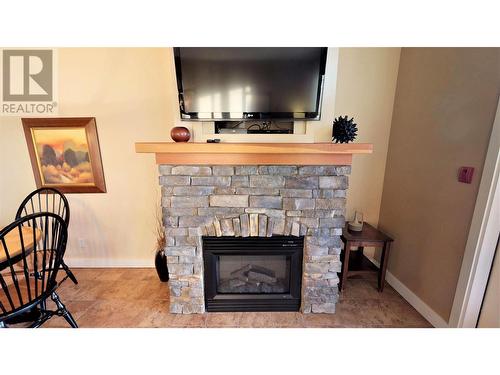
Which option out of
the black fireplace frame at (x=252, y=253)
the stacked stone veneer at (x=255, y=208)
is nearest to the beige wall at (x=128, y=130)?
the stacked stone veneer at (x=255, y=208)

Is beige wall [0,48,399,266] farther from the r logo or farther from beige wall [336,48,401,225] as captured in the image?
the r logo

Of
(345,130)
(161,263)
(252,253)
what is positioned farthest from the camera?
(161,263)

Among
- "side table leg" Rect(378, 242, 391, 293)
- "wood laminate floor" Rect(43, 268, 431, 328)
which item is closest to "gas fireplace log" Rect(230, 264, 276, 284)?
"wood laminate floor" Rect(43, 268, 431, 328)

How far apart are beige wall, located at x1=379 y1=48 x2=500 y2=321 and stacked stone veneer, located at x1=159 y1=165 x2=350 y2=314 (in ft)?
2.40

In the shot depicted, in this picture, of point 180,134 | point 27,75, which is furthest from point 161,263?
point 27,75

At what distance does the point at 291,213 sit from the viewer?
1562 millimetres

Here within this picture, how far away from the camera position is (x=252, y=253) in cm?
165

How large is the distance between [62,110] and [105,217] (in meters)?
1.16

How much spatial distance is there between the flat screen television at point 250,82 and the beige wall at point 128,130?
44cm

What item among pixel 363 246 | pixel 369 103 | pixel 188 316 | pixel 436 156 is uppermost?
pixel 369 103

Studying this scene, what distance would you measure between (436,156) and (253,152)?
4.68 feet

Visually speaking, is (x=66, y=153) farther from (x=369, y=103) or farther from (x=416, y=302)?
(x=416, y=302)

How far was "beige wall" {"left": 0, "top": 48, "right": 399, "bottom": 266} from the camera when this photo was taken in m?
2.00
